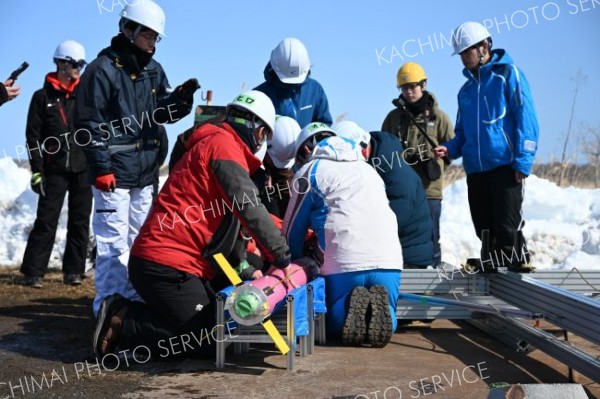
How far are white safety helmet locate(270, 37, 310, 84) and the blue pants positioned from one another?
91.1 inches

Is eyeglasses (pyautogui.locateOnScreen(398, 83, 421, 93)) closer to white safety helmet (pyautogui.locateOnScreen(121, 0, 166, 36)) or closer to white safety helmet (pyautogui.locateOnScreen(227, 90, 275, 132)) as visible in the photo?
white safety helmet (pyautogui.locateOnScreen(121, 0, 166, 36))

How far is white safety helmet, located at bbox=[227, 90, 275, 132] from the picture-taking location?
5.68m

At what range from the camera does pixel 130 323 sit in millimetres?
5609

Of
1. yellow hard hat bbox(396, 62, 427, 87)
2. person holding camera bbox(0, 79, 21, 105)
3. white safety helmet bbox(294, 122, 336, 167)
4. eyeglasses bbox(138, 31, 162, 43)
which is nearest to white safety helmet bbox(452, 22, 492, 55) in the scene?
white safety helmet bbox(294, 122, 336, 167)

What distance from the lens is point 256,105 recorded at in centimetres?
569

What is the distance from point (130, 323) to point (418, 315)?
2.15m

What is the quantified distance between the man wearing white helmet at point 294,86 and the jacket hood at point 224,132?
208 cm

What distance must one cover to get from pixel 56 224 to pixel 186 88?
2.73 meters

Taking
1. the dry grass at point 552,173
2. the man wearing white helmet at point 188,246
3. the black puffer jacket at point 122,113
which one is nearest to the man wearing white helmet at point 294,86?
the black puffer jacket at point 122,113

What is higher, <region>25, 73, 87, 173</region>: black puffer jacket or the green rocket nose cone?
<region>25, 73, 87, 173</region>: black puffer jacket

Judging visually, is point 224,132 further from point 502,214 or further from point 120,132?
point 502,214

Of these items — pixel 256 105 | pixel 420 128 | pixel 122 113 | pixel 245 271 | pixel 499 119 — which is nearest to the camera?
pixel 256 105

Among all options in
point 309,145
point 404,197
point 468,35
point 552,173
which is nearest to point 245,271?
point 309,145

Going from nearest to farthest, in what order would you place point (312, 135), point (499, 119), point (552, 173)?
point (312, 135) < point (499, 119) < point (552, 173)
